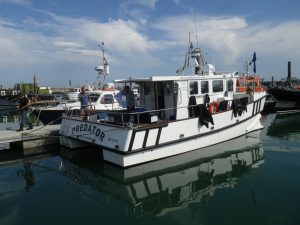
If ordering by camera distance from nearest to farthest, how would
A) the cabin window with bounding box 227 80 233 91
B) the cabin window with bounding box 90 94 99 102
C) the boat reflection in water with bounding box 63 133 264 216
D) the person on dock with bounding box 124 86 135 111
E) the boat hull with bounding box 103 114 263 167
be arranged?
1. the boat reflection in water with bounding box 63 133 264 216
2. the boat hull with bounding box 103 114 263 167
3. the person on dock with bounding box 124 86 135 111
4. the cabin window with bounding box 227 80 233 91
5. the cabin window with bounding box 90 94 99 102

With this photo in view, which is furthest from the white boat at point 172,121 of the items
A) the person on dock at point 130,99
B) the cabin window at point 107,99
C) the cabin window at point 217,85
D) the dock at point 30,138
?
the cabin window at point 107,99

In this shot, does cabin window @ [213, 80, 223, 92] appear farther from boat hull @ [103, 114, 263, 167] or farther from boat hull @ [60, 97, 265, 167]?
boat hull @ [103, 114, 263, 167]

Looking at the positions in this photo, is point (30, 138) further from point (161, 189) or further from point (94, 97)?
point (161, 189)

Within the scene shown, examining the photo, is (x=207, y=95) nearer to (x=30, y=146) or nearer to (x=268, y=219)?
(x=268, y=219)

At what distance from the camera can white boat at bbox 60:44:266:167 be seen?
9.58 meters

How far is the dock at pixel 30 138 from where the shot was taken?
1239 cm

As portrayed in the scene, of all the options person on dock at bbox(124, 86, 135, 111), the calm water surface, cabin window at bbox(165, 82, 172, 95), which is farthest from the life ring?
person on dock at bbox(124, 86, 135, 111)

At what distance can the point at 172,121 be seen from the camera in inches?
403

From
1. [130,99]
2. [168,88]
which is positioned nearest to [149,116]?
[168,88]

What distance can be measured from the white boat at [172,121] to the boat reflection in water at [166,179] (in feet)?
1.37

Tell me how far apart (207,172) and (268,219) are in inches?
136

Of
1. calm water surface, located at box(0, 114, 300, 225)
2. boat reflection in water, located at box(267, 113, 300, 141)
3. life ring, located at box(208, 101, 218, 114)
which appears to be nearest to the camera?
calm water surface, located at box(0, 114, 300, 225)

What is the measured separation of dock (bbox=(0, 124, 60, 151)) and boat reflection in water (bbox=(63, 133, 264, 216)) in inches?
98.0

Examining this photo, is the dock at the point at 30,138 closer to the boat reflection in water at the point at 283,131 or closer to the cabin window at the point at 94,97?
the cabin window at the point at 94,97
